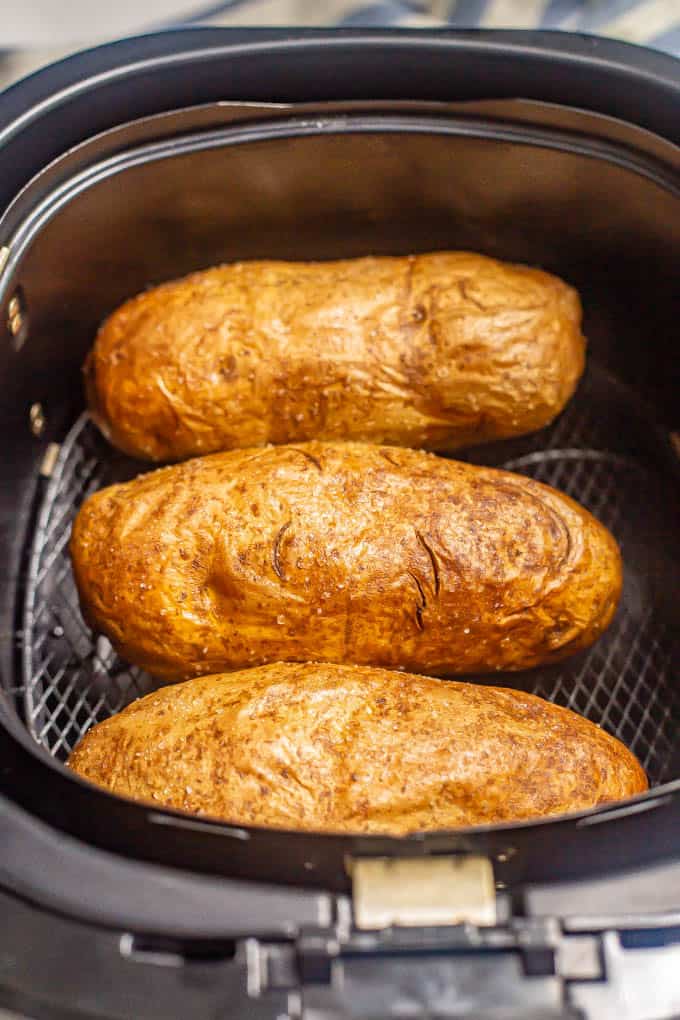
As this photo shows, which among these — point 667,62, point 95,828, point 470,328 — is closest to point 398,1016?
point 95,828

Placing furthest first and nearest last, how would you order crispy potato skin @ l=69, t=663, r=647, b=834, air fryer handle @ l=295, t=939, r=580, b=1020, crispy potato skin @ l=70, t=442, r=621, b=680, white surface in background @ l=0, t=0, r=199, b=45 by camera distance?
1. white surface in background @ l=0, t=0, r=199, b=45
2. crispy potato skin @ l=70, t=442, r=621, b=680
3. crispy potato skin @ l=69, t=663, r=647, b=834
4. air fryer handle @ l=295, t=939, r=580, b=1020

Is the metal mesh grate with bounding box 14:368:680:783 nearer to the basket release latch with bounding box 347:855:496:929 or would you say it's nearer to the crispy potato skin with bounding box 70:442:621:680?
the crispy potato skin with bounding box 70:442:621:680

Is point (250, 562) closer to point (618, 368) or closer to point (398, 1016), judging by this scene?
point (398, 1016)

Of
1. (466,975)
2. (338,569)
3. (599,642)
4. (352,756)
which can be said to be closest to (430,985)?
(466,975)

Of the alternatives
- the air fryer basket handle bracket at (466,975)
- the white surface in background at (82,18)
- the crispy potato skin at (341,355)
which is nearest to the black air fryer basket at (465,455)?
the air fryer basket handle bracket at (466,975)

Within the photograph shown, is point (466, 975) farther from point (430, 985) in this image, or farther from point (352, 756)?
A: point (352, 756)

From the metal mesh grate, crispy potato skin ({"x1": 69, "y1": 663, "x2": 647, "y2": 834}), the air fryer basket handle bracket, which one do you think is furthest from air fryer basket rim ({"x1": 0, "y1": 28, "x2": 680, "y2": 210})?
the air fryer basket handle bracket

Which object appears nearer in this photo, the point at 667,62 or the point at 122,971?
the point at 122,971
